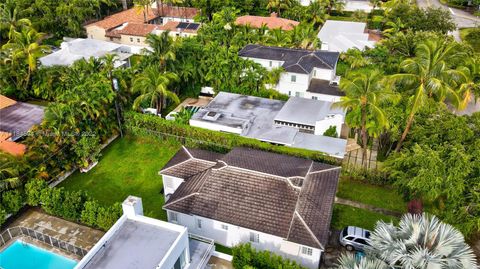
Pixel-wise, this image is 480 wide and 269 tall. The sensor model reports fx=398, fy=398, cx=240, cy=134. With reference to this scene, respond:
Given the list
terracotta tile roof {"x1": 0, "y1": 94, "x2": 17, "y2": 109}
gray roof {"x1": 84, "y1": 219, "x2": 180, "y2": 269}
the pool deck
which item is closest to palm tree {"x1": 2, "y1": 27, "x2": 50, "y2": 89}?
terracotta tile roof {"x1": 0, "y1": 94, "x2": 17, "y2": 109}

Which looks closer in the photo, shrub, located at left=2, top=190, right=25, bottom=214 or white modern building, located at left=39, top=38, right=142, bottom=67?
shrub, located at left=2, top=190, right=25, bottom=214

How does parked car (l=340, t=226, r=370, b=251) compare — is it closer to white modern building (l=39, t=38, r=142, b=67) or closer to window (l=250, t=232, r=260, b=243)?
window (l=250, t=232, r=260, b=243)

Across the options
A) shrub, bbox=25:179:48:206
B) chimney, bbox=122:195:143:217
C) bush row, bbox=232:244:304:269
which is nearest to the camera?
bush row, bbox=232:244:304:269

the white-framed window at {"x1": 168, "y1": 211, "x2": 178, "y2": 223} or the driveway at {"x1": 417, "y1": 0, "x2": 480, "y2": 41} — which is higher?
the driveway at {"x1": 417, "y1": 0, "x2": 480, "y2": 41}

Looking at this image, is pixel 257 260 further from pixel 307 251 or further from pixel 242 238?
pixel 307 251

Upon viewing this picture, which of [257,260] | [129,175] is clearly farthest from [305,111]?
[257,260]
